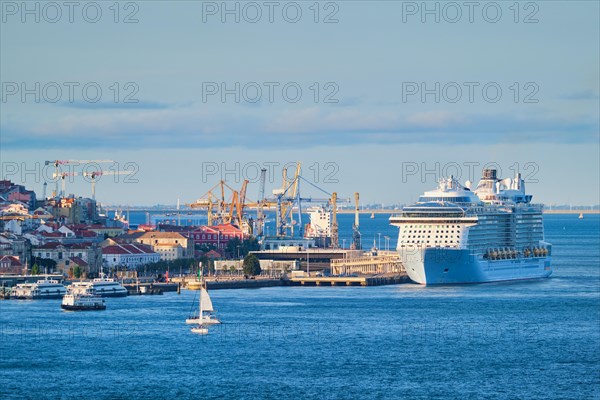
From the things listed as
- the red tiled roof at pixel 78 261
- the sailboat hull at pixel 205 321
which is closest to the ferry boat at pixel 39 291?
the red tiled roof at pixel 78 261

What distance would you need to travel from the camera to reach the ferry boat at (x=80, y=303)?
60.6 m

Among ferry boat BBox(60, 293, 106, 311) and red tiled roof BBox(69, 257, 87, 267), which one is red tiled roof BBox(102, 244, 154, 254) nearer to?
red tiled roof BBox(69, 257, 87, 267)

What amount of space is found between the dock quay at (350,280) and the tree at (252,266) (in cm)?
229

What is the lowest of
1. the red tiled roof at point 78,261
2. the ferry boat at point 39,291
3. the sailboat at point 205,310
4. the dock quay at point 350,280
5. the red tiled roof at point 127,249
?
the sailboat at point 205,310

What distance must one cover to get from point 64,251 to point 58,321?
25894 mm

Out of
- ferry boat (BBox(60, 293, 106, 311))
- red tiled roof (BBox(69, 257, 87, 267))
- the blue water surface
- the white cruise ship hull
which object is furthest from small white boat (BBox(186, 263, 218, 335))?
red tiled roof (BBox(69, 257, 87, 267))

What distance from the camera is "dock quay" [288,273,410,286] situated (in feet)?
251

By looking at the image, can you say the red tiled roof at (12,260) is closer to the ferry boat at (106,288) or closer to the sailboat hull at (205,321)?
the ferry boat at (106,288)

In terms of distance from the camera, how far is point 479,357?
4656 centimetres

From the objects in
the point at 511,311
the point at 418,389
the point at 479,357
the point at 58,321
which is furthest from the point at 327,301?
the point at 418,389

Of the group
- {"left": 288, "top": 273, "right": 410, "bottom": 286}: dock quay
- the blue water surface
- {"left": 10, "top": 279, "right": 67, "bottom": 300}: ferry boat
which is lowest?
the blue water surface

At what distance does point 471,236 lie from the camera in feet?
250

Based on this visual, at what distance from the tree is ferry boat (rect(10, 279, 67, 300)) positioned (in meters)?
13.1

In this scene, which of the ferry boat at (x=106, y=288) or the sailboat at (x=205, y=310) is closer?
the sailboat at (x=205, y=310)
